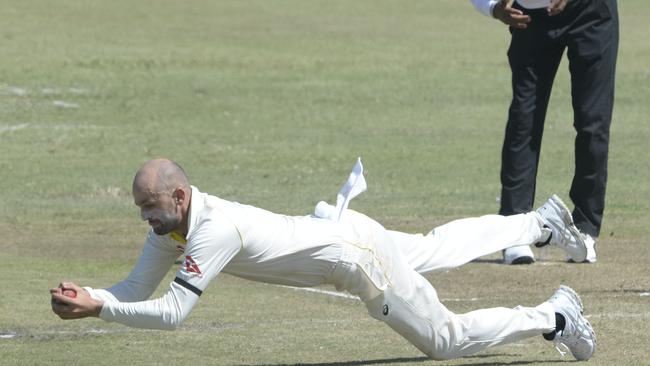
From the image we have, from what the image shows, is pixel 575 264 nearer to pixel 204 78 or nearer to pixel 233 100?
pixel 233 100

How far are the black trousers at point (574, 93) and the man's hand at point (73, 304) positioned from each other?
5486mm

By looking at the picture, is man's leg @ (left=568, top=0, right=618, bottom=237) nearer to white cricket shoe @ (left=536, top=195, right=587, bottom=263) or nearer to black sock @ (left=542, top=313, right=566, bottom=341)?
white cricket shoe @ (left=536, top=195, right=587, bottom=263)

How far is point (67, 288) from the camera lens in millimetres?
7887

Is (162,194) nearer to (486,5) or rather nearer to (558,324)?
(558,324)

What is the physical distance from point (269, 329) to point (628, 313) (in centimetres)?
231

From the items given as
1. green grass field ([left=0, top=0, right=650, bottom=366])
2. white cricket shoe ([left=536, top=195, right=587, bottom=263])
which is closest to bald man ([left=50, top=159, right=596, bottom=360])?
green grass field ([left=0, top=0, right=650, bottom=366])

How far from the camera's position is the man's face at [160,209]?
796cm

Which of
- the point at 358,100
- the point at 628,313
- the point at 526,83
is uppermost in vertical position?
the point at 526,83

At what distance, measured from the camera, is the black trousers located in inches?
491

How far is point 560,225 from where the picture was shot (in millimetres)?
10336

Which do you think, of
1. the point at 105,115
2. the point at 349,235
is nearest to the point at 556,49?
the point at 349,235

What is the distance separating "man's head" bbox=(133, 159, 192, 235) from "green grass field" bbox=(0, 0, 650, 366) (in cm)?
136

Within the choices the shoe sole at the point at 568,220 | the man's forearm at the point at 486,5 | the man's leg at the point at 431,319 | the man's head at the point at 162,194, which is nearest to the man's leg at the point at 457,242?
the man's leg at the point at 431,319

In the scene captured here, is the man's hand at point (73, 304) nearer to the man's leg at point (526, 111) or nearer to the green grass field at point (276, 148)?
the green grass field at point (276, 148)
